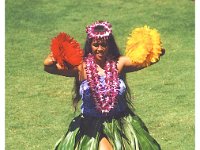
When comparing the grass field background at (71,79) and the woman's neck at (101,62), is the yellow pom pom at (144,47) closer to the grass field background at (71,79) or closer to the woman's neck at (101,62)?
the woman's neck at (101,62)

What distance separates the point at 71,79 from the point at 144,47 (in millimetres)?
5906

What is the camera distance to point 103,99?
20.0 ft

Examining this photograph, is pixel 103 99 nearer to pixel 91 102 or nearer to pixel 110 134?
pixel 91 102

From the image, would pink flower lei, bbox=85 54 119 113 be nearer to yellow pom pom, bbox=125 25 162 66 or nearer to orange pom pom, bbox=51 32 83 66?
orange pom pom, bbox=51 32 83 66

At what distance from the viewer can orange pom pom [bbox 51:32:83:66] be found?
5.89 meters

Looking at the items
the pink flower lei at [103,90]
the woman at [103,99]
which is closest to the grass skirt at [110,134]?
the woman at [103,99]

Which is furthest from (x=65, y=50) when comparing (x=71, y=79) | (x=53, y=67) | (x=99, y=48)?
(x=71, y=79)

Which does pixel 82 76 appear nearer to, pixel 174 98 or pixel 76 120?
pixel 76 120

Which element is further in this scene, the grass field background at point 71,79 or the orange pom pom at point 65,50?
the grass field background at point 71,79

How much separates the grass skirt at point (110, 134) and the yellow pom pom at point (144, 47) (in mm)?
578

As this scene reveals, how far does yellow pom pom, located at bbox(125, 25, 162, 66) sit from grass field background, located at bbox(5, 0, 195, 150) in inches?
91.6

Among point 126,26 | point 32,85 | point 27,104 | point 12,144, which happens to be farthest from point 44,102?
point 126,26

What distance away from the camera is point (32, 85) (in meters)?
11.7

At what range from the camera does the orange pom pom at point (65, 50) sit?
5.89 m
